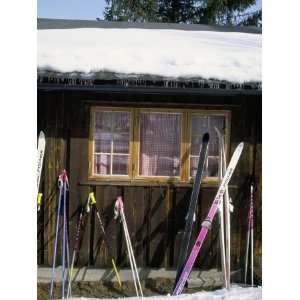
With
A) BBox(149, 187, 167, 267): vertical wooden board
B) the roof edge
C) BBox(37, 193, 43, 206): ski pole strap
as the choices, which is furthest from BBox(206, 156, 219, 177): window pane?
BBox(37, 193, 43, 206): ski pole strap

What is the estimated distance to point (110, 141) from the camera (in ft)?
6.56

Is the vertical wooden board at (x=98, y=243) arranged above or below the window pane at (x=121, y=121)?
below

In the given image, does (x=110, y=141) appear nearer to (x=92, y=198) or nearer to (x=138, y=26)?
(x=92, y=198)

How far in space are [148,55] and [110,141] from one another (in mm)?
416

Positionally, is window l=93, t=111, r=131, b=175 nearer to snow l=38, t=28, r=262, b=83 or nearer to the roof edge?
snow l=38, t=28, r=262, b=83

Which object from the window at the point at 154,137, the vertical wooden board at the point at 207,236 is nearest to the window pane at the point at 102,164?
the window at the point at 154,137

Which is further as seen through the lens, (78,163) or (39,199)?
(78,163)

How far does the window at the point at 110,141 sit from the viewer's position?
1.99 metres

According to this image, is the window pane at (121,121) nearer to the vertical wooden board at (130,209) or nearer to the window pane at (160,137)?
the window pane at (160,137)

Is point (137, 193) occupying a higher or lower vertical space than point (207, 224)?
higher

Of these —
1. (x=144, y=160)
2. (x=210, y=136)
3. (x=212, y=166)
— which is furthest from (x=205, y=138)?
(x=144, y=160)

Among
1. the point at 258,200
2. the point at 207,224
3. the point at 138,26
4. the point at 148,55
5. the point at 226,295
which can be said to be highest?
the point at 138,26
